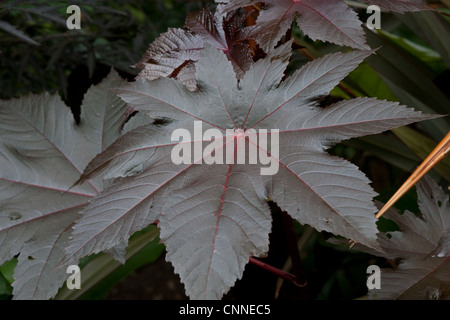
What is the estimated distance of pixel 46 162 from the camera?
25.7 inches

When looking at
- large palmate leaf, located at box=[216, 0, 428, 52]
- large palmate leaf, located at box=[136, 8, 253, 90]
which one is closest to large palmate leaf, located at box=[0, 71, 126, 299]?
large palmate leaf, located at box=[136, 8, 253, 90]

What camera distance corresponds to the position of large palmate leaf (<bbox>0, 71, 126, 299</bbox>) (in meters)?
0.58

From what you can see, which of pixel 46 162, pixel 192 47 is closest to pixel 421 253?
pixel 192 47

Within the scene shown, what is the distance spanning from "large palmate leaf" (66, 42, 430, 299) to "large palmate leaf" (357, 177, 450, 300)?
14 centimetres

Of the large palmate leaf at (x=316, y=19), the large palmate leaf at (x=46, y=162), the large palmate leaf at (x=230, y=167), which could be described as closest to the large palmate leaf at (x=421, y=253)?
the large palmate leaf at (x=230, y=167)

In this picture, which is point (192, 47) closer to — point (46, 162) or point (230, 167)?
point (230, 167)

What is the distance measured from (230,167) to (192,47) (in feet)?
0.57

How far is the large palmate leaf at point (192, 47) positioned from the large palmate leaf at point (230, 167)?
4cm

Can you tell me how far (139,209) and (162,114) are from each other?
118mm

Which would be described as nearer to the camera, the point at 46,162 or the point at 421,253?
the point at 421,253

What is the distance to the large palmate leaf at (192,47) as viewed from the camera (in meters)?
0.53

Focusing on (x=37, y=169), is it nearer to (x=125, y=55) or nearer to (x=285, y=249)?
(x=125, y=55)

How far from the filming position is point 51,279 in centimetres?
55
